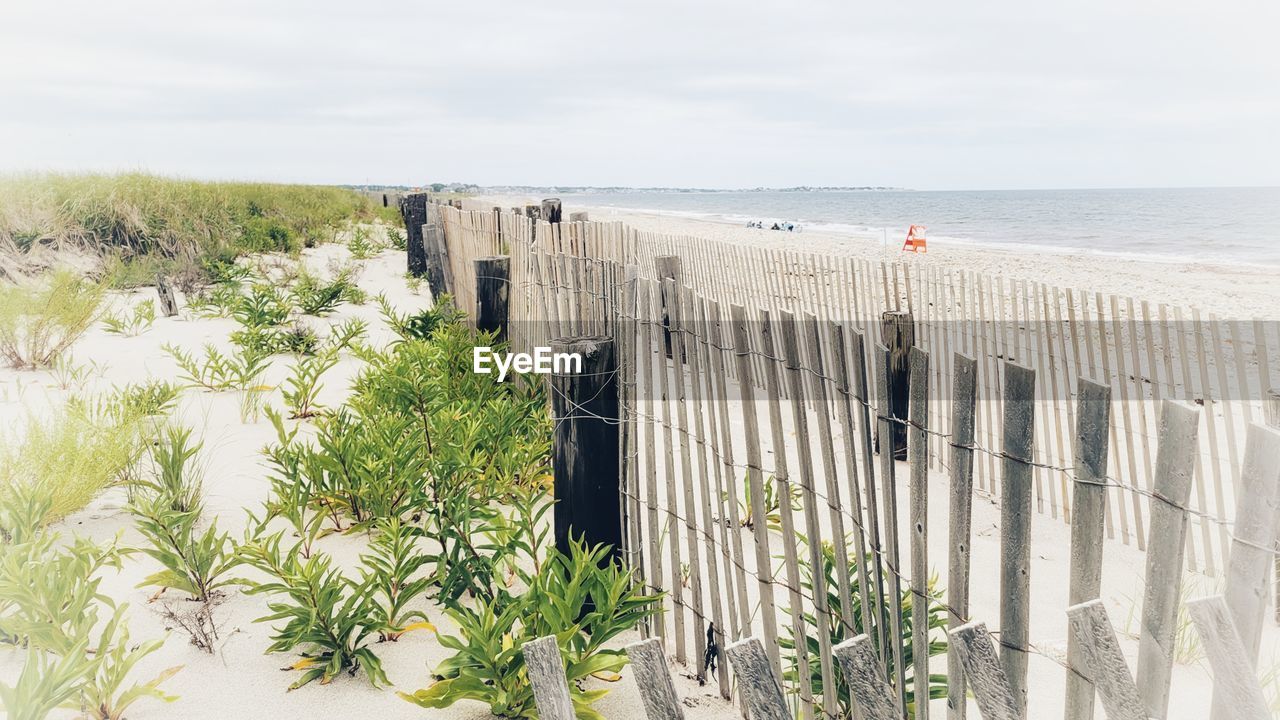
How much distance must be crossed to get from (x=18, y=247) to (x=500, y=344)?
8115 mm

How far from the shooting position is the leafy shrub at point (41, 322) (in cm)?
562

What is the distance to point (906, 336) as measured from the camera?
4258 mm

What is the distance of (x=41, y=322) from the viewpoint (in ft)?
18.5

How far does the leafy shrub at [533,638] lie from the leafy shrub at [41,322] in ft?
16.4

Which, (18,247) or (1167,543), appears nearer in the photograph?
(1167,543)

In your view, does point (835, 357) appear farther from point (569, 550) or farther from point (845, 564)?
point (569, 550)

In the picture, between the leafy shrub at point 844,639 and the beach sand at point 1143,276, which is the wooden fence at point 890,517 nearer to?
the leafy shrub at point 844,639

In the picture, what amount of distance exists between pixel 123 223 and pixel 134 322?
4618mm

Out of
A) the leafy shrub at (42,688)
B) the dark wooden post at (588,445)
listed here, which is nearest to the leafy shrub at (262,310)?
the dark wooden post at (588,445)

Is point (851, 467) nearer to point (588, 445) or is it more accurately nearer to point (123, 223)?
point (588, 445)

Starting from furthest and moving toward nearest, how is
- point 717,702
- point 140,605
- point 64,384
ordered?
point 64,384, point 140,605, point 717,702

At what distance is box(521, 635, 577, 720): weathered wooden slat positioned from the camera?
1.10 meters

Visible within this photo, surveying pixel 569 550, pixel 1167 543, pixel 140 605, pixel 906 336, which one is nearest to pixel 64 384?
pixel 140 605

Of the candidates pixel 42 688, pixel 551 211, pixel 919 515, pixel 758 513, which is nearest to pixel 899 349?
pixel 758 513
